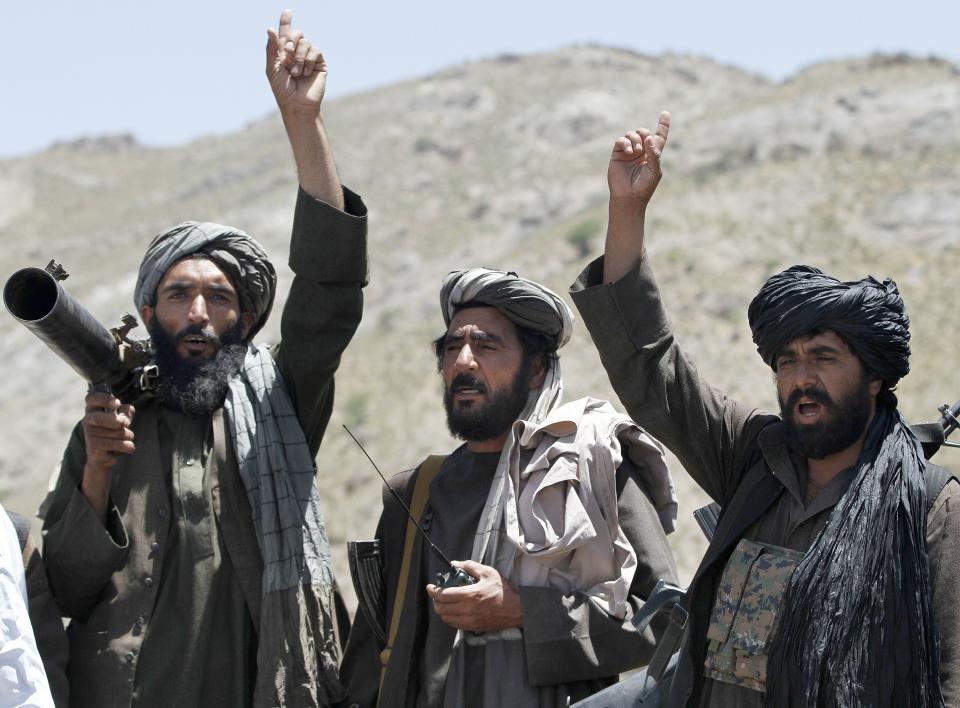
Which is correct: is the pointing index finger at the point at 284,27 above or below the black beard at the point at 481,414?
above

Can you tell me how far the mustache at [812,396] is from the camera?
3.51 m

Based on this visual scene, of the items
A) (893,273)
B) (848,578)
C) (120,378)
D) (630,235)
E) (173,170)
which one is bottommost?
(848,578)

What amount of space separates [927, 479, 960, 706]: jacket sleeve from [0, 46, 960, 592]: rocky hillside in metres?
16.4

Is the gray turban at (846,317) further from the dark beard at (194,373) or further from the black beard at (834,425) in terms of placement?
the dark beard at (194,373)

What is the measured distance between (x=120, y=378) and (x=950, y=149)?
3421cm

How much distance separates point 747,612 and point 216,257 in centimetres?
226

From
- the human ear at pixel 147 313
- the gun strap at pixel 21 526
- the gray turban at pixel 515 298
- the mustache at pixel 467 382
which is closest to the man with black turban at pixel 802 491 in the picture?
the gray turban at pixel 515 298

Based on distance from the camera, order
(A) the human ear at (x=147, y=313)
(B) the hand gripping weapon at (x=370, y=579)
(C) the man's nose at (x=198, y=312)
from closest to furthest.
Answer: (B) the hand gripping weapon at (x=370, y=579)
(C) the man's nose at (x=198, y=312)
(A) the human ear at (x=147, y=313)

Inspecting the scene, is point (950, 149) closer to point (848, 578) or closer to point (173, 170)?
point (848, 578)

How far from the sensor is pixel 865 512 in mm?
3346

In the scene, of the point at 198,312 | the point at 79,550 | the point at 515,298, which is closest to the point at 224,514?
the point at 79,550

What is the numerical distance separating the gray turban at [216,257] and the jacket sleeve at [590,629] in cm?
157

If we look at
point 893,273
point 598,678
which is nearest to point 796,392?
point 598,678

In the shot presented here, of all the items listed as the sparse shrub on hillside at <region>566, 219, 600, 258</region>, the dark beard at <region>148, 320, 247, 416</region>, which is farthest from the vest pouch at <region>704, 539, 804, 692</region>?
the sparse shrub on hillside at <region>566, 219, 600, 258</region>
